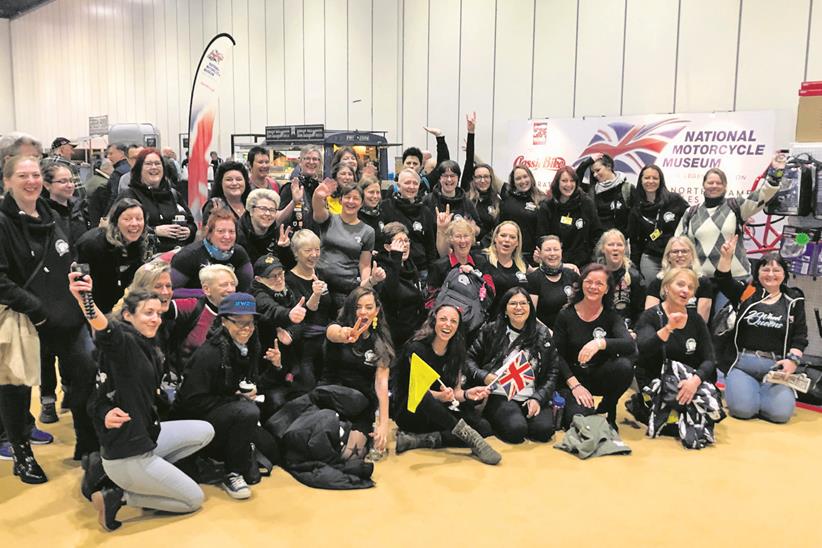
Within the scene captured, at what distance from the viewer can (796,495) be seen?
11.5 feet

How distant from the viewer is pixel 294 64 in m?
13.2

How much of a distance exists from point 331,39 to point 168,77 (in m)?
6.53

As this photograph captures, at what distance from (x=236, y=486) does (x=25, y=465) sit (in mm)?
1084

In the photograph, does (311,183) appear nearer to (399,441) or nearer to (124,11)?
(399,441)

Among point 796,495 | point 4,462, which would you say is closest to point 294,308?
point 4,462

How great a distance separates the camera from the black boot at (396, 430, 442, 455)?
13.2ft

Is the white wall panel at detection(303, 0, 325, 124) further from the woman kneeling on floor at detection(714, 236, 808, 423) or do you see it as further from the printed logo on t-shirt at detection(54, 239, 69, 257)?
the printed logo on t-shirt at detection(54, 239, 69, 257)

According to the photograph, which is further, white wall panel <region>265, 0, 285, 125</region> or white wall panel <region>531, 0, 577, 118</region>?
white wall panel <region>265, 0, 285, 125</region>

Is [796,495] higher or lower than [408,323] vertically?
lower

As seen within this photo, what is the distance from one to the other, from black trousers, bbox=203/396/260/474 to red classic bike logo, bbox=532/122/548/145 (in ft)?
20.5

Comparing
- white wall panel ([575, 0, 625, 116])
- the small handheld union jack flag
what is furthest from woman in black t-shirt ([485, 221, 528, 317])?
white wall panel ([575, 0, 625, 116])

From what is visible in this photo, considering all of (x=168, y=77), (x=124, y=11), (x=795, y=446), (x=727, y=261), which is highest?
(x=124, y=11)

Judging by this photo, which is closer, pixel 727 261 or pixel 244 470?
pixel 244 470

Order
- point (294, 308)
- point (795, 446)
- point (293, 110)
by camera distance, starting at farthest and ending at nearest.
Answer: point (293, 110) < point (795, 446) < point (294, 308)
